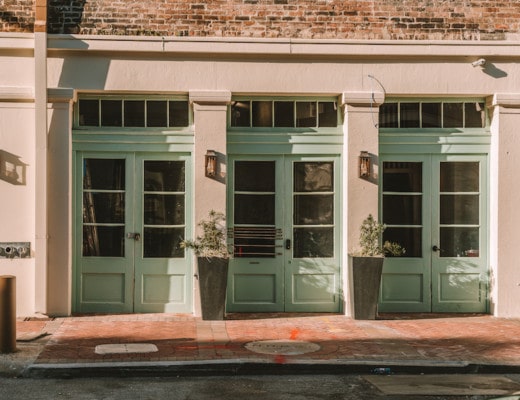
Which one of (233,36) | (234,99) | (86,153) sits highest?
(233,36)

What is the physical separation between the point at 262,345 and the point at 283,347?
0.87 feet

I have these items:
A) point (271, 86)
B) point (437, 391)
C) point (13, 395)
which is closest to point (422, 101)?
point (271, 86)

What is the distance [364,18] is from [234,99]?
2.20 m

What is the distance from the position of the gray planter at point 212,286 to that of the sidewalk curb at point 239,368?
108 inches

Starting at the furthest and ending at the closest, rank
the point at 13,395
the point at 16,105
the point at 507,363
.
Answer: the point at 16,105 → the point at 507,363 → the point at 13,395

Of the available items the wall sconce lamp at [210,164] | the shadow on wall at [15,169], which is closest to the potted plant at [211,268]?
the wall sconce lamp at [210,164]

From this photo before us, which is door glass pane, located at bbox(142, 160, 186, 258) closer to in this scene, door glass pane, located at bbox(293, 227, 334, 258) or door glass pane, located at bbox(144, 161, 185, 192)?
door glass pane, located at bbox(144, 161, 185, 192)

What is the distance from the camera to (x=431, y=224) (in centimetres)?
1183

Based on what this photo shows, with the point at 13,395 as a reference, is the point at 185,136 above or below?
above

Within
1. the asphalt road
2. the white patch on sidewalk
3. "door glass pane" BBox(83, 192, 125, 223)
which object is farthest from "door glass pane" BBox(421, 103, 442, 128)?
the white patch on sidewalk

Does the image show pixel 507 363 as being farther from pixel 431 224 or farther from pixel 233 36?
pixel 233 36

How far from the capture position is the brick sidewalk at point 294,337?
338 inches

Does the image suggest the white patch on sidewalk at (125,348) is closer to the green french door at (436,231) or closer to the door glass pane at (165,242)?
the door glass pane at (165,242)

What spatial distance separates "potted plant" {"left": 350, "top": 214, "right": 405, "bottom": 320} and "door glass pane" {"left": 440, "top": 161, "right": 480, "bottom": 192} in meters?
1.34
